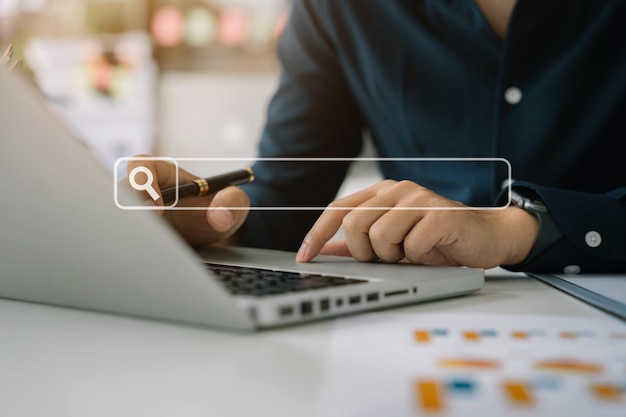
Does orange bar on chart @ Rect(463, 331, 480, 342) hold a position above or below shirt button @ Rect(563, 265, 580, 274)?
→ above

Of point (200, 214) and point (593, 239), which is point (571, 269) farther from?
point (200, 214)

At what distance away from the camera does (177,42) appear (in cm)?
312

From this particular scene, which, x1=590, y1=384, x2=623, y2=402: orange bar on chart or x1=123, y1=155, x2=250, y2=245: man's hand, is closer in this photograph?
x1=590, y1=384, x2=623, y2=402: orange bar on chart

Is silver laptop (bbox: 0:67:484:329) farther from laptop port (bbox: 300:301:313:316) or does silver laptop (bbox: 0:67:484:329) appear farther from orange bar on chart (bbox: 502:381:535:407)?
orange bar on chart (bbox: 502:381:535:407)

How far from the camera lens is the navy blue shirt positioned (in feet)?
2.36

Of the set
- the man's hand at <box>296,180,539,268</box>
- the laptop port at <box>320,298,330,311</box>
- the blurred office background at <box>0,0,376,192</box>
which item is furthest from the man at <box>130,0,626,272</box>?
the blurred office background at <box>0,0,376,192</box>

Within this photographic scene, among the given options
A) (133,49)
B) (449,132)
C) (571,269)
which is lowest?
(571,269)

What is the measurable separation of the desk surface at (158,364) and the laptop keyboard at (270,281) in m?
0.02

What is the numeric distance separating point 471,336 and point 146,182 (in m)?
0.28

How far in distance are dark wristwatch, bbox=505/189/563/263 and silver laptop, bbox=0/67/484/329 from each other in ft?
0.36

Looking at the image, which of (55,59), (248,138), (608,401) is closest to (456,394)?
(608,401)

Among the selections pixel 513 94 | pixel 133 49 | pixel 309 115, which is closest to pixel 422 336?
pixel 513 94

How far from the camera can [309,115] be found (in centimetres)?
94

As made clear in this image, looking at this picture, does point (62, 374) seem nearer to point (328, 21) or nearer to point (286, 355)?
point (286, 355)
